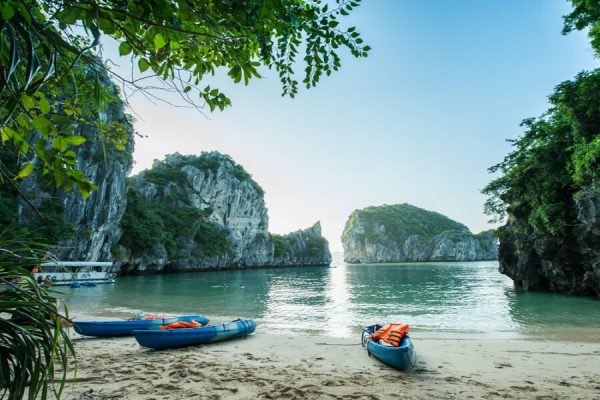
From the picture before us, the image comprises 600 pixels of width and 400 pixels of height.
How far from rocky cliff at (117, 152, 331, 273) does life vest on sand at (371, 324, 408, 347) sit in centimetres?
5313

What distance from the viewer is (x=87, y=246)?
1695 inches

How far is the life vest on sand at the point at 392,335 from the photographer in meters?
8.13

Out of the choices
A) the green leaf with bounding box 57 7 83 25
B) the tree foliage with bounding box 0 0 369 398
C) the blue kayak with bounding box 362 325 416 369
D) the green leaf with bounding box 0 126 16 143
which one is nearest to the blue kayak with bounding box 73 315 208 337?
the blue kayak with bounding box 362 325 416 369

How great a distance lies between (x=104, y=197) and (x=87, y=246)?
23.1 ft

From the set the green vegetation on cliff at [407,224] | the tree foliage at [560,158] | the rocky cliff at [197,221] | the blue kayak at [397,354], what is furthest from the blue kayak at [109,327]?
the green vegetation on cliff at [407,224]

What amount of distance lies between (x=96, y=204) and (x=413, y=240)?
153m

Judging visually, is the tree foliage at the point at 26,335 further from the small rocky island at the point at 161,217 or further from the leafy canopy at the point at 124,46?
the small rocky island at the point at 161,217

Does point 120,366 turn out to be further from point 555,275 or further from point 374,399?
point 555,275

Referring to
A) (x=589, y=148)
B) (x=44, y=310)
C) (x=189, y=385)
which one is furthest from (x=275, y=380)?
(x=589, y=148)

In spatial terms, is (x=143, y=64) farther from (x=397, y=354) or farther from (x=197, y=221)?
(x=197, y=221)

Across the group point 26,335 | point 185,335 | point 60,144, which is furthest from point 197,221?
point 60,144

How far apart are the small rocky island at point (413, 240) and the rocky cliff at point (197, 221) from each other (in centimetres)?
7701

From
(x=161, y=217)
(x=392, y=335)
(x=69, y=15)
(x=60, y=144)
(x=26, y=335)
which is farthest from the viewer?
(x=161, y=217)

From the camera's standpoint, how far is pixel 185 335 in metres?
9.45
